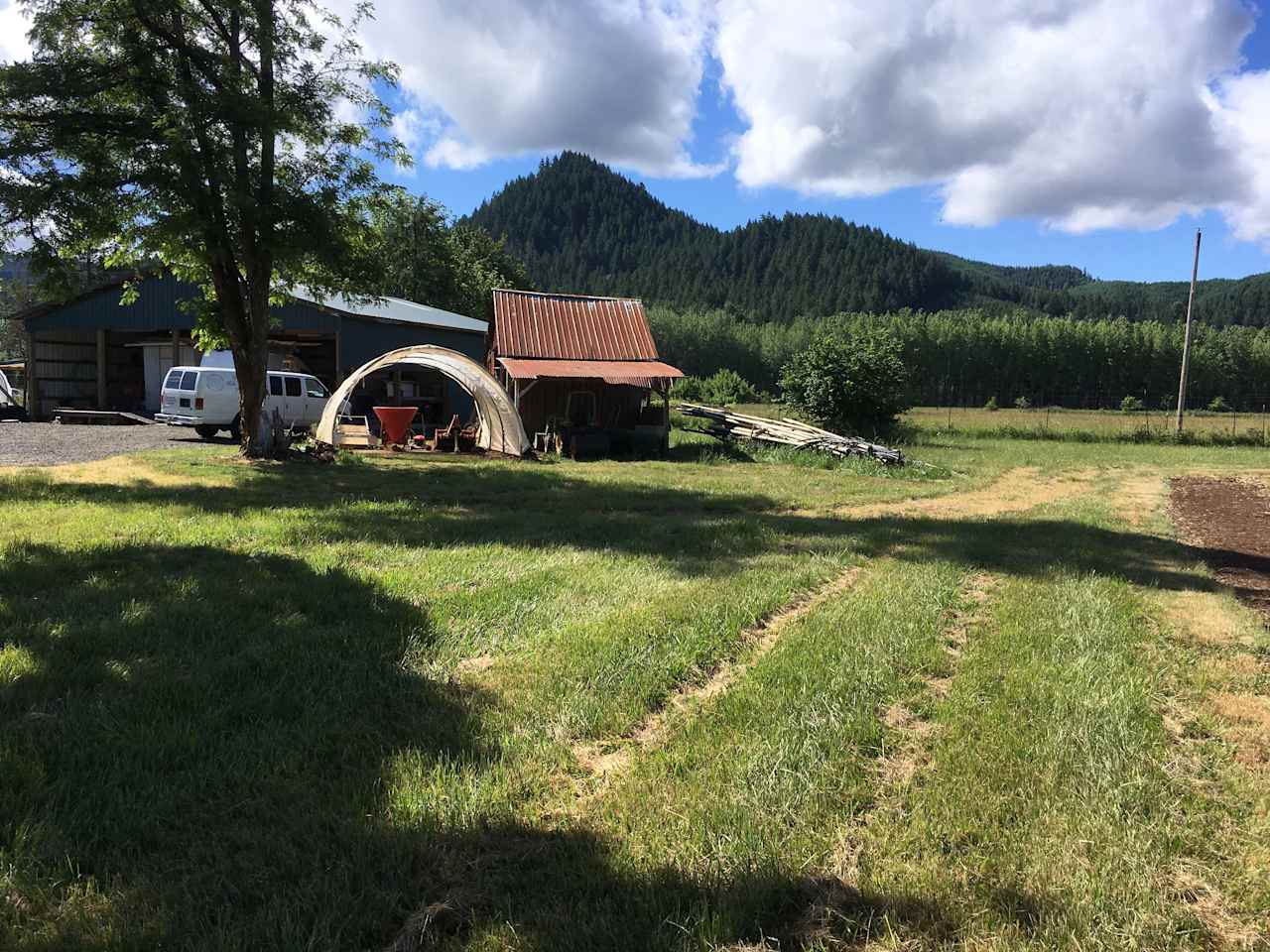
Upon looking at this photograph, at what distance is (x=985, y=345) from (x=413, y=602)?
89.7 meters

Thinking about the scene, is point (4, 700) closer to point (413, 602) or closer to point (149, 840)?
point (149, 840)

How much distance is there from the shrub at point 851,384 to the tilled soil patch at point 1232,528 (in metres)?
7.88

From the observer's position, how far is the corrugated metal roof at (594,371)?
60.5 ft

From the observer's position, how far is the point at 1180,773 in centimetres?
329

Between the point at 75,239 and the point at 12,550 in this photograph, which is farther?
the point at 75,239

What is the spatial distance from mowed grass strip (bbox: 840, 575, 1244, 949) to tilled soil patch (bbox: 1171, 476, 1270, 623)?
3.37 metres

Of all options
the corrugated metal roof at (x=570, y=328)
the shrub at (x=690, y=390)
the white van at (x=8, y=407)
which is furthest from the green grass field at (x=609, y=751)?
the shrub at (x=690, y=390)

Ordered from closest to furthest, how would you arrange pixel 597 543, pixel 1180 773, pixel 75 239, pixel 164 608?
pixel 1180 773, pixel 164 608, pixel 597 543, pixel 75 239

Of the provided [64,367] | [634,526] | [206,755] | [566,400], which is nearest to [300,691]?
[206,755]

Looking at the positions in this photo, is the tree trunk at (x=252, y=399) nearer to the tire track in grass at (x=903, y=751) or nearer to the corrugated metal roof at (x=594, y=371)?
the corrugated metal roof at (x=594, y=371)

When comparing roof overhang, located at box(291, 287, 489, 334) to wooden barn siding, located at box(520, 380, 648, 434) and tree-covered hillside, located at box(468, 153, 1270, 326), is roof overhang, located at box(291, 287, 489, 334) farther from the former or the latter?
tree-covered hillside, located at box(468, 153, 1270, 326)

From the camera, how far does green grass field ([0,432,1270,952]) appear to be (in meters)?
2.31

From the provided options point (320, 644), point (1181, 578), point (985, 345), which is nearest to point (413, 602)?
point (320, 644)

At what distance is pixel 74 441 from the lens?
1725cm
